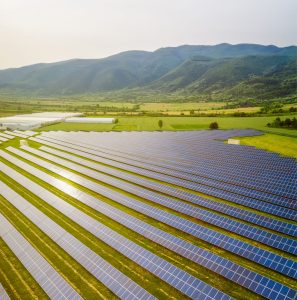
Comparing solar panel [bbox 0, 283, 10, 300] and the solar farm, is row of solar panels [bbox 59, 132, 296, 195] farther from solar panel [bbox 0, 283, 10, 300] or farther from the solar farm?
solar panel [bbox 0, 283, 10, 300]

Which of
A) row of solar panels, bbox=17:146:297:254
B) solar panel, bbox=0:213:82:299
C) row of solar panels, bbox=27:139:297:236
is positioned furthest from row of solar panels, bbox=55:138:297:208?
solar panel, bbox=0:213:82:299

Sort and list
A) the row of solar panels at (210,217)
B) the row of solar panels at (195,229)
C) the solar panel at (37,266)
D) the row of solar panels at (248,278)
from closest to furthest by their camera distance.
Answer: the row of solar panels at (248,278)
the solar panel at (37,266)
the row of solar panels at (195,229)
the row of solar panels at (210,217)

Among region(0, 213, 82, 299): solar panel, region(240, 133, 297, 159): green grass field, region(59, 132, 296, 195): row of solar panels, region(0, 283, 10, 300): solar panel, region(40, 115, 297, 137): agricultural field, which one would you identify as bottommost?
region(40, 115, 297, 137): agricultural field

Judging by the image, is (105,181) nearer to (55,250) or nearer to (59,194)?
(59,194)

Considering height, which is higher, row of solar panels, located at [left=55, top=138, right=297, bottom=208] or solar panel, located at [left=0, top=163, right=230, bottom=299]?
solar panel, located at [left=0, top=163, right=230, bottom=299]

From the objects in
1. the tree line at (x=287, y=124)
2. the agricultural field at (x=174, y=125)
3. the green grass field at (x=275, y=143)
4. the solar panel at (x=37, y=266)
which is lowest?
the agricultural field at (x=174, y=125)

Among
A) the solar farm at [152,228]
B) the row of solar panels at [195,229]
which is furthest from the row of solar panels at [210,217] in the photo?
the row of solar panels at [195,229]

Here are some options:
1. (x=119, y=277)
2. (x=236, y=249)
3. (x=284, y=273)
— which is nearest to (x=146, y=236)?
(x=119, y=277)

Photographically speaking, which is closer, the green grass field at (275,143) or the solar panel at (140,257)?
the solar panel at (140,257)

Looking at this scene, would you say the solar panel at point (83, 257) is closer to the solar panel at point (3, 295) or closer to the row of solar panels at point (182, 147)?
the solar panel at point (3, 295)
